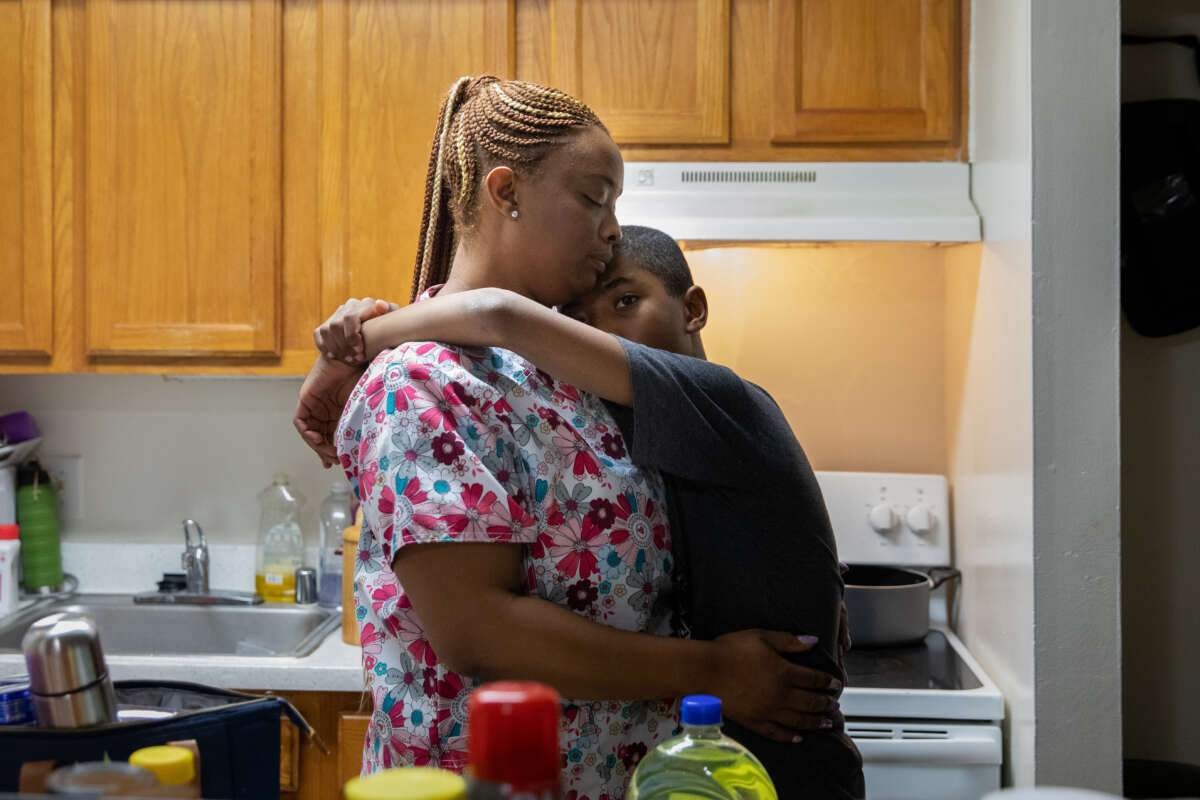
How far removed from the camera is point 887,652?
1991mm

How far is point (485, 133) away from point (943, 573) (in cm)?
156

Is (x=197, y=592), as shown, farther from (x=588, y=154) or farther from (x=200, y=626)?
(x=588, y=154)

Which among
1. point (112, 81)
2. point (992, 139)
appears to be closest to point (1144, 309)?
point (992, 139)

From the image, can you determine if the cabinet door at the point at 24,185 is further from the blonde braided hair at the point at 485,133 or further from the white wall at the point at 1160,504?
the white wall at the point at 1160,504

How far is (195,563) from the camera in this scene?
2.30 metres

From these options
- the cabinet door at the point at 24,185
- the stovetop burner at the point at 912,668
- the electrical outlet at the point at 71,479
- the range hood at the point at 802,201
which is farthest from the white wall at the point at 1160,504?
the electrical outlet at the point at 71,479

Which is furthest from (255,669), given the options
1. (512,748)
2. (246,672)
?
(512,748)

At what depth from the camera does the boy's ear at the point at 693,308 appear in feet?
4.07

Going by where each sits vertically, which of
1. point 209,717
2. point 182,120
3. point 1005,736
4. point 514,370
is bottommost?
point 1005,736

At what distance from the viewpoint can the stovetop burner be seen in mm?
1777

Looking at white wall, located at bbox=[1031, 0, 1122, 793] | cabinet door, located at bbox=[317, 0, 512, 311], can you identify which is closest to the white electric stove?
white wall, located at bbox=[1031, 0, 1122, 793]

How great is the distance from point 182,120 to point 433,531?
1.49 m

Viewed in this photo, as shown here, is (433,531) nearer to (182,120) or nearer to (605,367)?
(605,367)

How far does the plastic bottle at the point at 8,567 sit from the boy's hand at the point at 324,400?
1.39m
